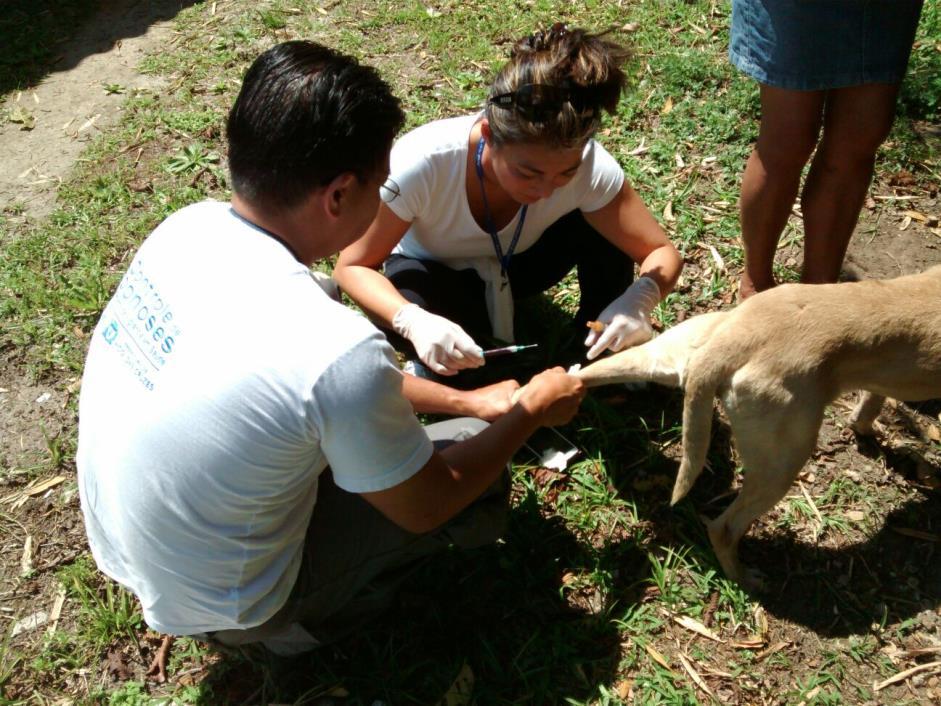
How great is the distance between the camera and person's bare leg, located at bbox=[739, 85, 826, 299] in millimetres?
3180

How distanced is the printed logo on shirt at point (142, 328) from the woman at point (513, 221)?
3.65 feet

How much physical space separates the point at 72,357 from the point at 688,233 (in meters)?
3.25

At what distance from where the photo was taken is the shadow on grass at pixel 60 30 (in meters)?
5.87

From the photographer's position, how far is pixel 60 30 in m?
6.23

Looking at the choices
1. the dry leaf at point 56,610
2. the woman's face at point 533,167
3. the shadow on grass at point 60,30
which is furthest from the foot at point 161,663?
the shadow on grass at point 60,30

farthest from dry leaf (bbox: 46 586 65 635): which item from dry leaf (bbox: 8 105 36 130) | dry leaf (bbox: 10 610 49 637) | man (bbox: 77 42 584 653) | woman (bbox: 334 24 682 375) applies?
dry leaf (bbox: 8 105 36 130)

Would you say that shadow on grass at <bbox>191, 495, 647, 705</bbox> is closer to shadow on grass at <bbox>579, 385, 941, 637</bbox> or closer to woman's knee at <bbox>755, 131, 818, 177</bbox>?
shadow on grass at <bbox>579, 385, 941, 637</bbox>

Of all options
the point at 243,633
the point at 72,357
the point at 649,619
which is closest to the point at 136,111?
the point at 72,357

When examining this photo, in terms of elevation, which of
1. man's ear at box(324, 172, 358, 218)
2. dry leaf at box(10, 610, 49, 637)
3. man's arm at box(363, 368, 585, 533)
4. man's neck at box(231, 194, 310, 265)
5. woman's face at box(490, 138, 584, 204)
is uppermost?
man's ear at box(324, 172, 358, 218)

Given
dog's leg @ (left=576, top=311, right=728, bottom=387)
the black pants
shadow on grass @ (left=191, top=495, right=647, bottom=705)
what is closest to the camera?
dog's leg @ (left=576, top=311, right=728, bottom=387)

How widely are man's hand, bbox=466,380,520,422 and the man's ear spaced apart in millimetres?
985

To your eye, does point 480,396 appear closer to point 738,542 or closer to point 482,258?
point 482,258

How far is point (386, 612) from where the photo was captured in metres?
2.89

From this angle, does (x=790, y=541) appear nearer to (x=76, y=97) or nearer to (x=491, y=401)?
(x=491, y=401)
